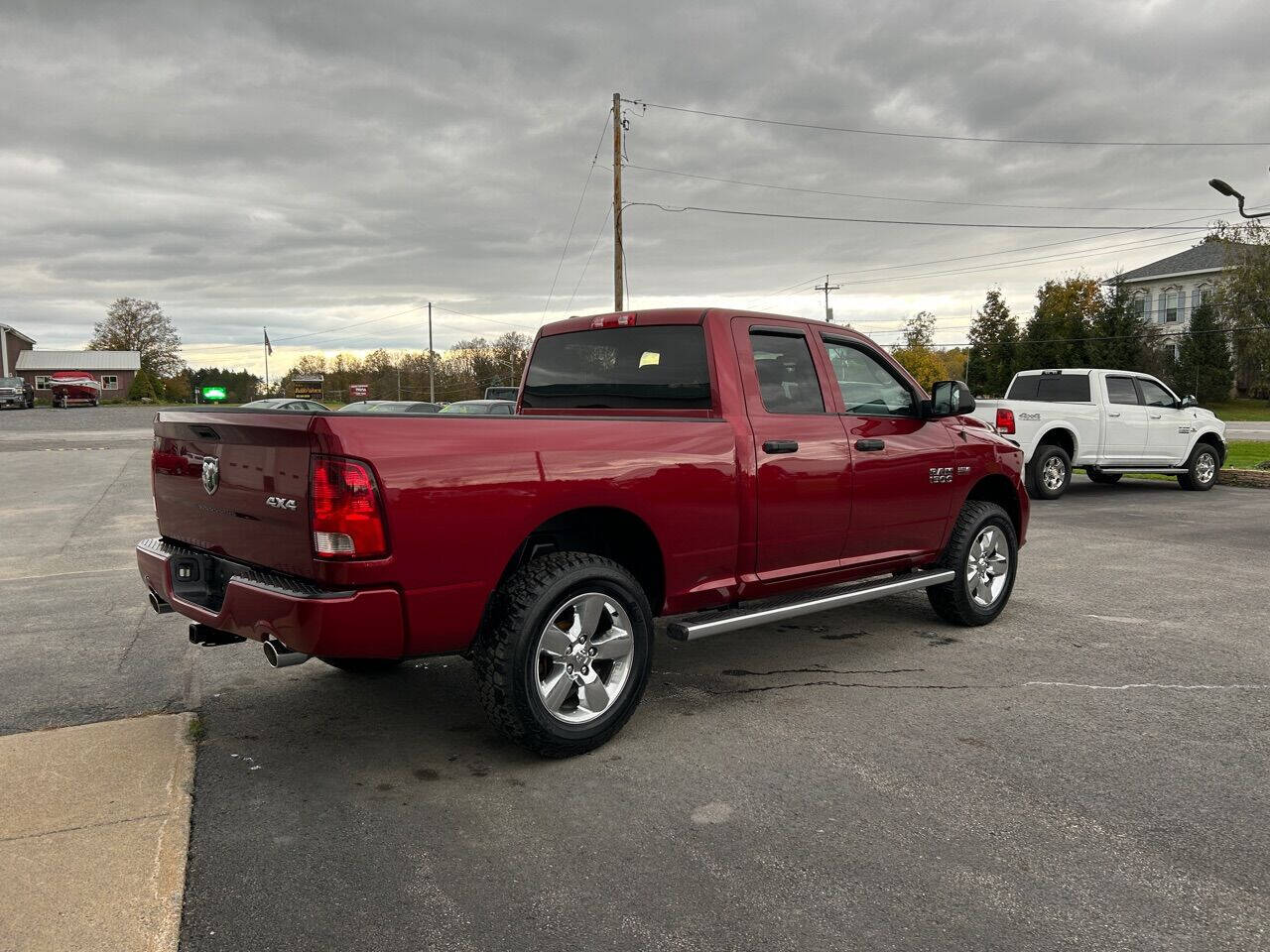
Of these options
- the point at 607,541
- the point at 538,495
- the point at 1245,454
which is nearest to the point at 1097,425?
the point at 1245,454

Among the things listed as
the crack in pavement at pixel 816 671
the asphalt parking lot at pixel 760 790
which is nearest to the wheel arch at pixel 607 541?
the asphalt parking lot at pixel 760 790

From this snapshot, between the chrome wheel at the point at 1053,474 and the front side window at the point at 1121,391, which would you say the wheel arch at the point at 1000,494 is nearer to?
the chrome wheel at the point at 1053,474

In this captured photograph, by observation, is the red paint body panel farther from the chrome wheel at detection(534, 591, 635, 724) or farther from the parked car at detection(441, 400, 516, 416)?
the parked car at detection(441, 400, 516, 416)

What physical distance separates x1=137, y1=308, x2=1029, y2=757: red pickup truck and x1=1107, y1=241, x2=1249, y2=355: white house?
227 ft

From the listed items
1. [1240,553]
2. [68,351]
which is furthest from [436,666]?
[68,351]

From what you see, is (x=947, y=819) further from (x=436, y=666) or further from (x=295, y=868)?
(x=436, y=666)

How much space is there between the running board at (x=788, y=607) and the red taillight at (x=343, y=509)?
148 centimetres

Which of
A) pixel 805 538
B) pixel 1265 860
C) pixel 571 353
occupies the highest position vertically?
pixel 571 353

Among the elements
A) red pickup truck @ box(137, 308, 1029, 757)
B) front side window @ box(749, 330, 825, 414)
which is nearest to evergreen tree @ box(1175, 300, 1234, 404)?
red pickup truck @ box(137, 308, 1029, 757)

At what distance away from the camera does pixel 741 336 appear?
4.80 metres

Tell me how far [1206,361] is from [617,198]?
1763 inches

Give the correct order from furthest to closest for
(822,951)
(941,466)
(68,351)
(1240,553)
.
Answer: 1. (68,351)
2. (1240,553)
3. (941,466)
4. (822,951)

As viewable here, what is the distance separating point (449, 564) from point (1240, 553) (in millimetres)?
8484

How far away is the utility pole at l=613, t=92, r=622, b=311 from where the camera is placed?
27484 millimetres
